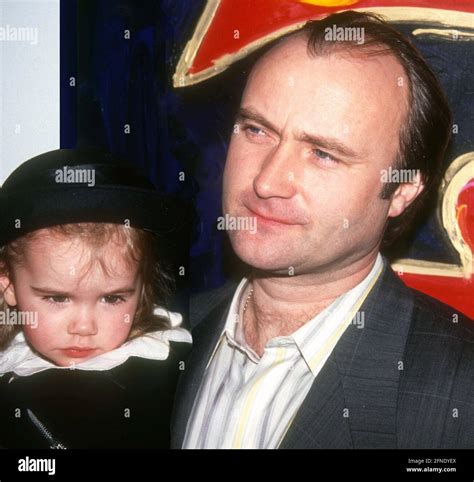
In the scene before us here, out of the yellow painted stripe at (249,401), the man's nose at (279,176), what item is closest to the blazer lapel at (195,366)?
the yellow painted stripe at (249,401)

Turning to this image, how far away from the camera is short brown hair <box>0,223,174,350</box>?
148cm

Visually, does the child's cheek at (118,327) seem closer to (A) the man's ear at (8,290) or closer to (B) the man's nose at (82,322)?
(B) the man's nose at (82,322)

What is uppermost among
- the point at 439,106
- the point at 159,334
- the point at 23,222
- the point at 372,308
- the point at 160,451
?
the point at 439,106

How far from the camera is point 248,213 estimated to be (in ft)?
4.96

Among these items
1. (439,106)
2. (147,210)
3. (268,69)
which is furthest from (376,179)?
(147,210)

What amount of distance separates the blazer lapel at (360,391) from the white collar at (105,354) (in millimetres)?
351

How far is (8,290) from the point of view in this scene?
1549 millimetres

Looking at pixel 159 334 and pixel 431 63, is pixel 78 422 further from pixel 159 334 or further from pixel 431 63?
pixel 431 63

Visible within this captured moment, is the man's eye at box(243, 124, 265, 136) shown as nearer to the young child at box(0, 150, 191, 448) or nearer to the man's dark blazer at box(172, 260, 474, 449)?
the young child at box(0, 150, 191, 448)

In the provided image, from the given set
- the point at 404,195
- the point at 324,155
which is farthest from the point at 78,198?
the point at 404,195

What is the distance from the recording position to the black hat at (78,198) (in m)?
1.46

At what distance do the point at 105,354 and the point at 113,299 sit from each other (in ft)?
0.40

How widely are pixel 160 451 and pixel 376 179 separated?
0.75 metres

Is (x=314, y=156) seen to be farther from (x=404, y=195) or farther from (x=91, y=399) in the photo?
(x=91, y=399)
